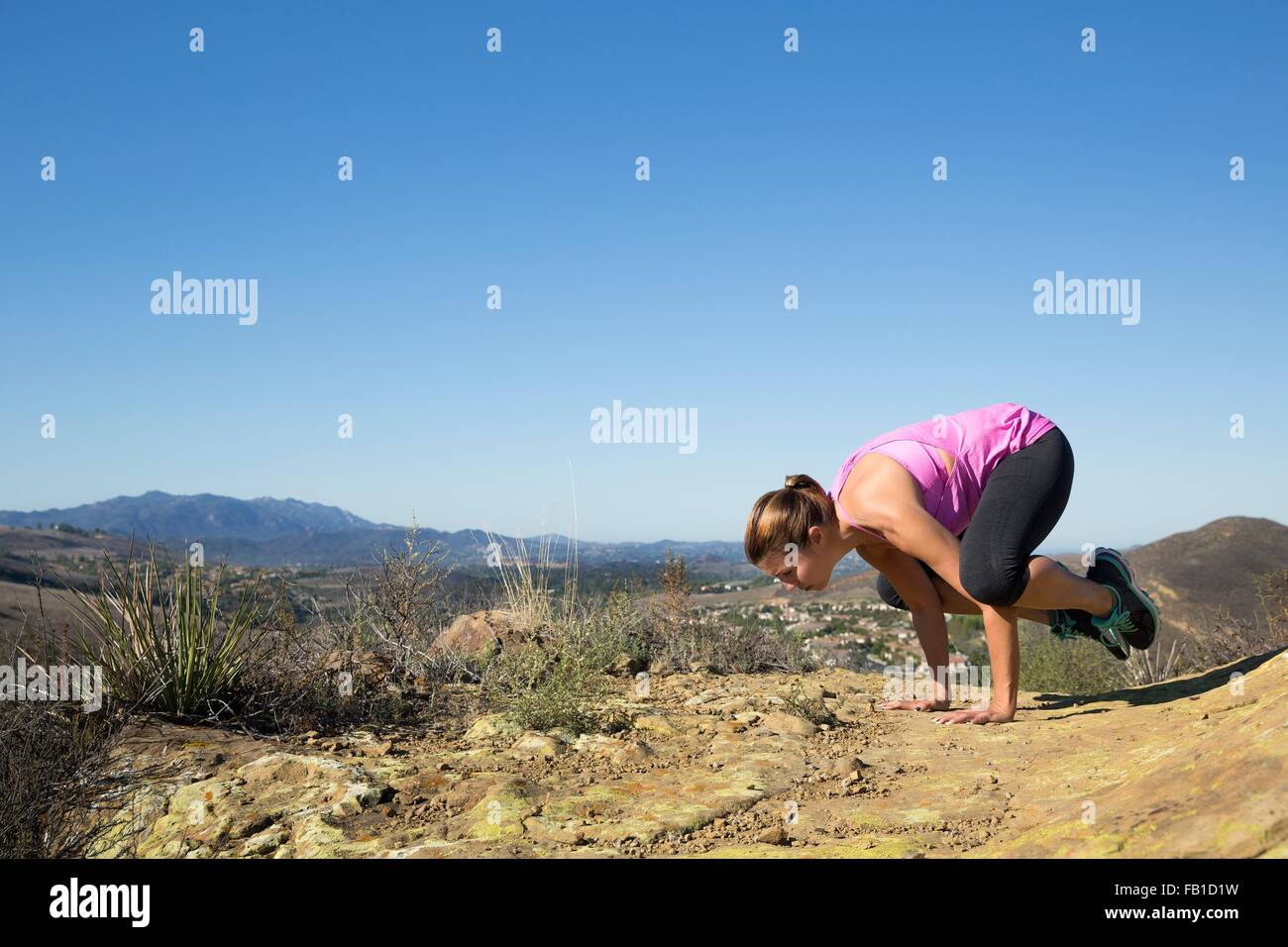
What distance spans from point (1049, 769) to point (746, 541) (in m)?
1.46

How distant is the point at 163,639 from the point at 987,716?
3940mm

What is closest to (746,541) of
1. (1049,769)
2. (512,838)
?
(1049,769)

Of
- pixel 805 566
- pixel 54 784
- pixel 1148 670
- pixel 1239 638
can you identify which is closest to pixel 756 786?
pixel 805 566

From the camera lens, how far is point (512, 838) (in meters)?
2.60

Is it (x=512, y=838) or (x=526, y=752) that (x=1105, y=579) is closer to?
(x=526, y=752)

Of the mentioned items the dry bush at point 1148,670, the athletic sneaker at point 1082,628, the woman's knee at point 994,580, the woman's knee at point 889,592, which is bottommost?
the dry bush at point 1148,670

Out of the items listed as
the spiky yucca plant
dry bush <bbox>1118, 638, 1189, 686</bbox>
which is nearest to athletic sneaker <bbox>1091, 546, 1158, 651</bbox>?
dry bush <bbox>1118, 638, 1189, 686</bbox>

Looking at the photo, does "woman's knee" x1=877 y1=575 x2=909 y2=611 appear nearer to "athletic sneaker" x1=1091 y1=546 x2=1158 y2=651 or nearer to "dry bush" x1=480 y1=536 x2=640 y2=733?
"athletic sneaker" x1=1091 y1=546 x2=1158 y2=651

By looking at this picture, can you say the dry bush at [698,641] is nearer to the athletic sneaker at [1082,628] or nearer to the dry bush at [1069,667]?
the athletic sneaker at [1082,628]

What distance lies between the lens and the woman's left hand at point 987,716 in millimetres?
3965

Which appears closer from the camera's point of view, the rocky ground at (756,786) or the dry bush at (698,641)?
the rocky ground at (756,786)

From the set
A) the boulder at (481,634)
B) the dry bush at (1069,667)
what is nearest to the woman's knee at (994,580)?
the boulder at (481,634)

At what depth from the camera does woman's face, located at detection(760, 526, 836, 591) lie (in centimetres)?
377

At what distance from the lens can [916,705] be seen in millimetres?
4484
